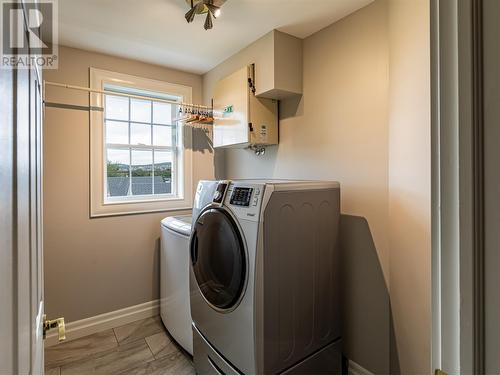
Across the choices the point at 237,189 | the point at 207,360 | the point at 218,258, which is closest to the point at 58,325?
the point at 218,258

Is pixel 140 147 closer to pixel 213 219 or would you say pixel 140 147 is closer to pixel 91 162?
pixel 91 162

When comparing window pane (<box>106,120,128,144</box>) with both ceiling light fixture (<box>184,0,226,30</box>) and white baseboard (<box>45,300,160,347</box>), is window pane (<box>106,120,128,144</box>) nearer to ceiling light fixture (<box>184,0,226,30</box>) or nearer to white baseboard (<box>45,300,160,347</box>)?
ceiling light fixture (<box>184,0,226,30</box>)

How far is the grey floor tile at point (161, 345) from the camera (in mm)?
2135

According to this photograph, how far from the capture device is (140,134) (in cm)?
276

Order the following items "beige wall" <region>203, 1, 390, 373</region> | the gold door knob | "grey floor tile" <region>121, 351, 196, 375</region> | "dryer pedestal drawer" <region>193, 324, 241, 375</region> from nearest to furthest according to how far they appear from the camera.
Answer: the gold door knob < "dryer pedestal drawer" <region>193, 324, 241, 375</region> < "beige wall" <region>203, 1, 390, 373</region> < "grey floor tile" <region>121, 351, 196, 375</region>

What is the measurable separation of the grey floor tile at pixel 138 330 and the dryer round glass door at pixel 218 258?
109cm

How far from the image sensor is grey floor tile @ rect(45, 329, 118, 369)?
6.73ft

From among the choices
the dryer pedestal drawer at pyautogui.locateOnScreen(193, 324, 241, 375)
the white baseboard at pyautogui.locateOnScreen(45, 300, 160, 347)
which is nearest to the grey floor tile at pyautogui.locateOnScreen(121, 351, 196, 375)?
the dryer pedestal drawer at pyautogui.locateOnScreen(193, 324, 241, 375)

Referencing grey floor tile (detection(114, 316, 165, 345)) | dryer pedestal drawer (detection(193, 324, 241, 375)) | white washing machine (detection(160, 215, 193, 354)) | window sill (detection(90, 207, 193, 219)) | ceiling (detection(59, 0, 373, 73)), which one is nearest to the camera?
dryer pedestal drawer (detection(193, 324, 241, 375))

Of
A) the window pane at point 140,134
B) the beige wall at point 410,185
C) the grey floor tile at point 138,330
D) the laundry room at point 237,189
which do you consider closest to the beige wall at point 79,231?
the laundry room at point 237,189

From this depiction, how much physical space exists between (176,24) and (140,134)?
1.17 metres

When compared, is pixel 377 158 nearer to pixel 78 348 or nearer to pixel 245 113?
pixel 245 113

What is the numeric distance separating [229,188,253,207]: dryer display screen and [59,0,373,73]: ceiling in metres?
1.22
